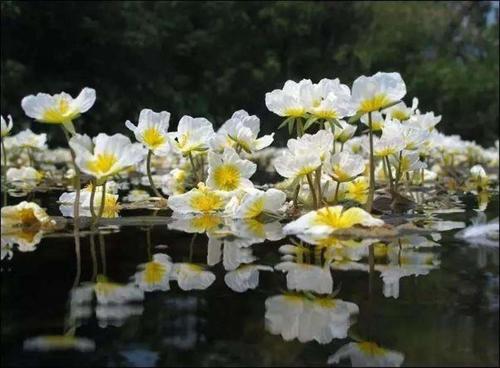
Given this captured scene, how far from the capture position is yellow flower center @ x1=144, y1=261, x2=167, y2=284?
1173mm

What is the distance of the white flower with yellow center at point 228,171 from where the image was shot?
1823 mm

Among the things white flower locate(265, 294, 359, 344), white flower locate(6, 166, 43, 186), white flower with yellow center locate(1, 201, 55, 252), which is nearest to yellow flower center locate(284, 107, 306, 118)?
white flower with yellow center locate(1, 201, 55, 252)

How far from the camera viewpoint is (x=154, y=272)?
124 centimetres

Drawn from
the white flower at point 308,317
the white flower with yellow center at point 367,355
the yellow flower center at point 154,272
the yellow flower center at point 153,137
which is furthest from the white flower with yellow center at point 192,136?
the white flower with yellow center at point 367,355

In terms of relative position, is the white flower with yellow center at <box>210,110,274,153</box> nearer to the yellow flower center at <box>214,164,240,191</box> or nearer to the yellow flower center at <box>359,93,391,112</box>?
the yellow flower center at <box>214,164,240,191</box>

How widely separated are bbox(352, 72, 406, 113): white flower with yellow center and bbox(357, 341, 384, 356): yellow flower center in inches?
33.9

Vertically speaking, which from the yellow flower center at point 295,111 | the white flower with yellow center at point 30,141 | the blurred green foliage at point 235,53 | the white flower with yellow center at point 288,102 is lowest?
the yellow flower center at point 295,111

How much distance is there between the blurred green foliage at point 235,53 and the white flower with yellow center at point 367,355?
9.94 m

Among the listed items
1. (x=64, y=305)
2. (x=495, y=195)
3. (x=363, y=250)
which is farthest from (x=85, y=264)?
(x=495, y=195)

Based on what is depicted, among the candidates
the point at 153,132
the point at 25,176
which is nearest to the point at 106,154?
the point at 153,132

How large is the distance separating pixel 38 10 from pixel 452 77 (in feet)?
32.6

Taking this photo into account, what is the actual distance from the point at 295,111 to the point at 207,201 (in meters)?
0.30

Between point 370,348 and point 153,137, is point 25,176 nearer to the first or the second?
point 153,137

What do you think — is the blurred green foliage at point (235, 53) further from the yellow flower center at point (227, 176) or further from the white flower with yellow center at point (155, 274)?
the white flower with yellow center at point (155, 274)
